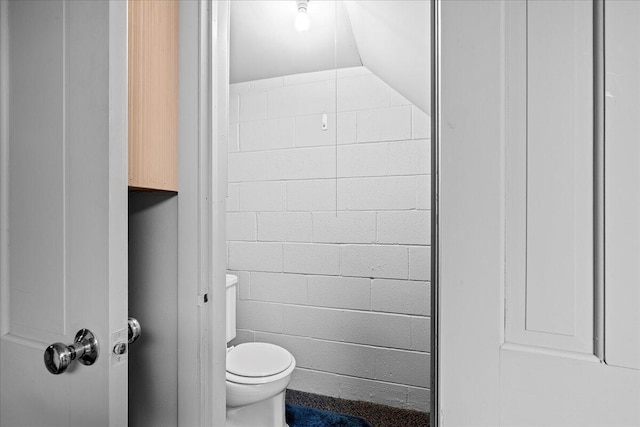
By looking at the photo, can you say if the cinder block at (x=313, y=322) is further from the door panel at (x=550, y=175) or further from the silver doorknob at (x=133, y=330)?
the door panel at (x=550, y=175)

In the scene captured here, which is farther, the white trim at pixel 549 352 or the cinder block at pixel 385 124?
the cinder block at pixel 385 124

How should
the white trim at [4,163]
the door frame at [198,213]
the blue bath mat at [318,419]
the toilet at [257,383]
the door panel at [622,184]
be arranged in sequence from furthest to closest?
the blue bath mat at [318,419] < the toilet at [257,383] < the door frame at [198,213] < the white trim at [4,163] < the door panel at [622,184]

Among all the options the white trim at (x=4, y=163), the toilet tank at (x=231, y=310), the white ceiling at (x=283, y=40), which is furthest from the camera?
the toilet tank at (x=231, y=310)

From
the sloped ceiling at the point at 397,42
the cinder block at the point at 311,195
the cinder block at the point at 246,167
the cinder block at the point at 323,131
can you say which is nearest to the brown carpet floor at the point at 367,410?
the cinder block at the point at 311,195

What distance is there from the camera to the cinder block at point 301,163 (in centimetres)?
218

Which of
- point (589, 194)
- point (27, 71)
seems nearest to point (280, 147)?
point (27, 71)

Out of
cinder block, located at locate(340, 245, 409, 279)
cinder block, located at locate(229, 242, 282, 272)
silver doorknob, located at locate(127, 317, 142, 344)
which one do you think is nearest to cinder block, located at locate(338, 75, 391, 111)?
cinder block, located at locate(340, 245, 409, 279)

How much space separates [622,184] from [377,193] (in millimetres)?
1545

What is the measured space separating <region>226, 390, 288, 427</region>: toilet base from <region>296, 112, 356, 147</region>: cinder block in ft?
4.52

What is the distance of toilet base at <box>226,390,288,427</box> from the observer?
1802mm

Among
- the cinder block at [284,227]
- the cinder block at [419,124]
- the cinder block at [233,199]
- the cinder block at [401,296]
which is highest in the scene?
the cinder block at [419,124]

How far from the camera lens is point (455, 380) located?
646 mm

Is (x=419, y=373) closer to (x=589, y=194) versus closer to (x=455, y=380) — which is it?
(x=455, y=380)

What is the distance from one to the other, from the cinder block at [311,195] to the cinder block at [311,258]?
0.75ft
